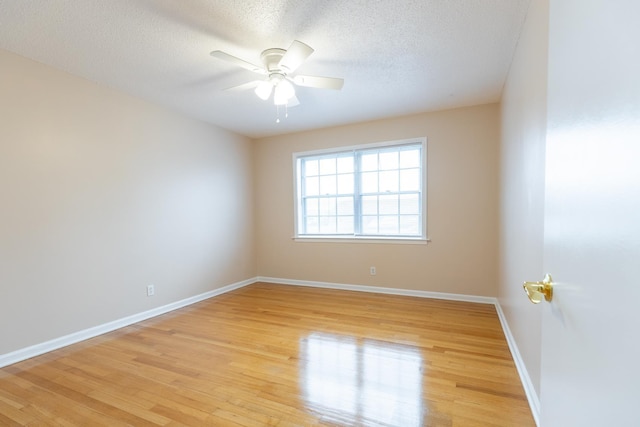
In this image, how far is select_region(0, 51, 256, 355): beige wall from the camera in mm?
2475

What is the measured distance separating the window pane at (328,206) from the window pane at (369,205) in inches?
20.1

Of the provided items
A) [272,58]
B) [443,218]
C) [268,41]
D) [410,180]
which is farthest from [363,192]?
[268,41]

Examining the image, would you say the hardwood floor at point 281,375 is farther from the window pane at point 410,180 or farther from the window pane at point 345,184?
the window pane at point 345,184

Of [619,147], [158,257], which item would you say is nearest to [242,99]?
[158,257]

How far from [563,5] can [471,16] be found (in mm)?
1646

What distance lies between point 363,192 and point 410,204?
2.39 feet

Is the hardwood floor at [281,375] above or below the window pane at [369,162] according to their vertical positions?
below

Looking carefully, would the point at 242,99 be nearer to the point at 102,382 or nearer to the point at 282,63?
the point at 282,63

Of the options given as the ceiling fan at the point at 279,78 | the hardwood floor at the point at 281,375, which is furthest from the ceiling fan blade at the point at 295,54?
the hardwood floor at the point at 281,375

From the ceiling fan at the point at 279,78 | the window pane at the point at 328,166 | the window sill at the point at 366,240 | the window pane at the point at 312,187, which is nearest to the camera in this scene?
the ceiling fan at the point at 279,78

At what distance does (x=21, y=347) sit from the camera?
2479 mm

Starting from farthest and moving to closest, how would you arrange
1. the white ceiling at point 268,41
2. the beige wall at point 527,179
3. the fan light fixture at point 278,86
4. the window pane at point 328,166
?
1. the window pane at point 328,166
2. the fan light fixture at point 278,86
3. the white ceiling at point 268,41
4. the beige wall at point 527,179

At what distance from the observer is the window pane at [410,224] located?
425 cm

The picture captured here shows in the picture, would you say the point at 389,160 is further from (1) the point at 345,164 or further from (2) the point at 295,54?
(2) the point at 295,54
